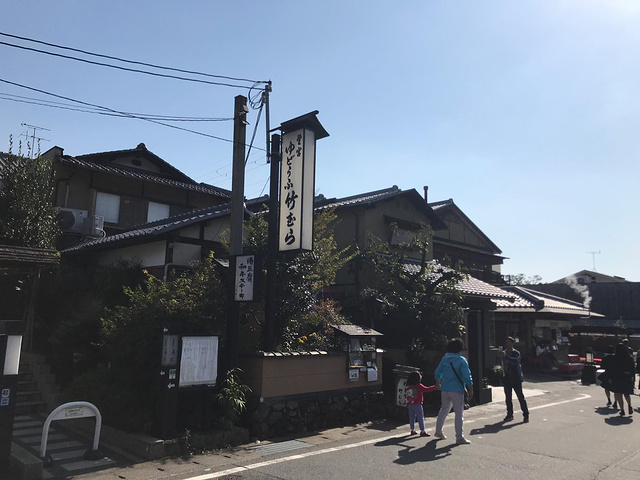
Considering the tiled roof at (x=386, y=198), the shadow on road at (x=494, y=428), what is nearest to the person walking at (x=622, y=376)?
the shadow on road at (x=494, y=428)

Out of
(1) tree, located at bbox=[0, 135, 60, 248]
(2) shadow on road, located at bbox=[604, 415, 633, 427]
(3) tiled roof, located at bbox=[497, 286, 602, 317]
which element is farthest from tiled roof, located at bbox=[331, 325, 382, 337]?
(3) tiled roof, located at bbox=[497, 286, 602, 317]

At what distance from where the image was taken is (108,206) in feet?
65.7

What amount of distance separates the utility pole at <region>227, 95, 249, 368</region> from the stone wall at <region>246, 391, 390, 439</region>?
1104mm

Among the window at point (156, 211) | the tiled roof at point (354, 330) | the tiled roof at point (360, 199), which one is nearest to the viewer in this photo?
the tiled roof at point (354, 330)

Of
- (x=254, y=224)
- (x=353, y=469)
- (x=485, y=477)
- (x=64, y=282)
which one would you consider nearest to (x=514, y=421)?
(x=485, y=477)

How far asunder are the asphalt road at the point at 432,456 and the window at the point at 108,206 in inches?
568

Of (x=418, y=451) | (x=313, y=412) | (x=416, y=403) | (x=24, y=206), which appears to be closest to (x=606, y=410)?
(x=416, y=403)

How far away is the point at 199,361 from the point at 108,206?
13980 millimetres

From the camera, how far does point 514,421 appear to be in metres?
11.0

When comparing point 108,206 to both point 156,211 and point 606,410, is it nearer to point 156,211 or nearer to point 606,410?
point 156,211

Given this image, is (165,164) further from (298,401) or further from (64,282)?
(298,401)

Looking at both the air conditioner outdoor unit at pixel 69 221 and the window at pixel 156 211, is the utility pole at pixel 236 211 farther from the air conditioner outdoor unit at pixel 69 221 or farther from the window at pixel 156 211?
the window at pixel 156 211

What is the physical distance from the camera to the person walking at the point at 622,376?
12.2 metres

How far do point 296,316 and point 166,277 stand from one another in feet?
13.2
